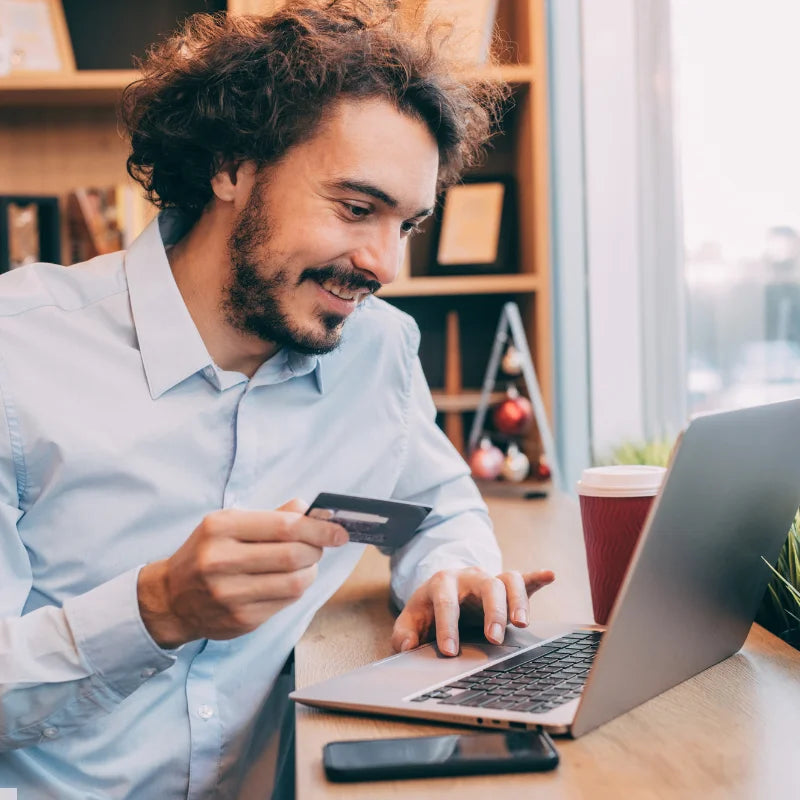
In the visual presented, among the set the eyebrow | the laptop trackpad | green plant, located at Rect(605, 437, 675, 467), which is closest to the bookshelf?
green plant, located at Rect(605, 437, 675, 467)

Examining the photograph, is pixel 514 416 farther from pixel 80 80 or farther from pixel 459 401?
pixel 80 80

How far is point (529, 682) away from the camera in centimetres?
79

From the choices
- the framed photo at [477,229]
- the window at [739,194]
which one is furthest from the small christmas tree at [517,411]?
the window at [739,194]

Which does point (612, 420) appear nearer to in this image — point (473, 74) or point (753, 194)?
point (753, 194)

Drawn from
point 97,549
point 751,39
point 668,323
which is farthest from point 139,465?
point 668,323

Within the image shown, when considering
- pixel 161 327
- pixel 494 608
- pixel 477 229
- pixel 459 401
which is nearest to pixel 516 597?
pixel 494 608

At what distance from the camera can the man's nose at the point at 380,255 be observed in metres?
1.22

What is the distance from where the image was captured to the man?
2.85 feet

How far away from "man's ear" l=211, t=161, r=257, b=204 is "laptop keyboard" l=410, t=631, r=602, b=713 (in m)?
0.72

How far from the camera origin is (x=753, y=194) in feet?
6.16

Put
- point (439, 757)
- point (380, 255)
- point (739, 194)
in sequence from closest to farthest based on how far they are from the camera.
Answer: point (439, 757) < point (380, 255) < point (739, 194)

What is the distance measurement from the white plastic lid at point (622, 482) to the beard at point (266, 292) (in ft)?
1.35

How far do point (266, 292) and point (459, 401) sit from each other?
123cm

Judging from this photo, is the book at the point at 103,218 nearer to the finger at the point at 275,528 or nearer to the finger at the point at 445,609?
the finger at the point at 445,609
